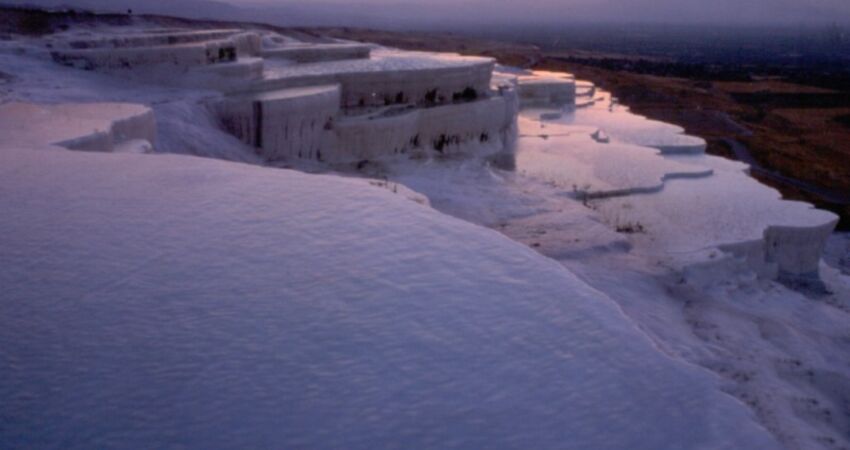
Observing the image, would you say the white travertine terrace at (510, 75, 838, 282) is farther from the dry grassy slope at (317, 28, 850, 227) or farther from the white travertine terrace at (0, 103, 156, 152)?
the dry grassy slope at (317, 28, 850, 227)

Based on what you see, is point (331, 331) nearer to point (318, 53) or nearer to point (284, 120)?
point (284, 120)

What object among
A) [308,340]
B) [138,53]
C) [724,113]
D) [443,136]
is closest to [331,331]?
[308,340]

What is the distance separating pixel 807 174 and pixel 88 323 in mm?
16770

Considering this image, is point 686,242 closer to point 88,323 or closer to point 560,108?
point 88,323

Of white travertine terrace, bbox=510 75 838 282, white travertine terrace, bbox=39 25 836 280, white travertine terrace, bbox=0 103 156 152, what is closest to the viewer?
white travertine terrace, bbox=0 103 156 152

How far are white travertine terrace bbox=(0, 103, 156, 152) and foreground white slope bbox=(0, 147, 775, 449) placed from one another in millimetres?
1195

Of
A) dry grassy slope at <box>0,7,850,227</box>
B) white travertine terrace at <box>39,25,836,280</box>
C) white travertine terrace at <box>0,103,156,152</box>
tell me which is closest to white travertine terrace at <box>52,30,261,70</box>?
white travertine terrace at <box>39,25,836,280</box>

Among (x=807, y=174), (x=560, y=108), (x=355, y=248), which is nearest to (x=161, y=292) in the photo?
(x=355, y=248)

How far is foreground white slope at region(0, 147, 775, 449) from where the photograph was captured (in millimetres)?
2164

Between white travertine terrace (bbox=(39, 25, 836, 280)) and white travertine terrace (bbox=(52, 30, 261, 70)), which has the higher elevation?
white travertine terrace (bbox=(52, 30, 261, 70))

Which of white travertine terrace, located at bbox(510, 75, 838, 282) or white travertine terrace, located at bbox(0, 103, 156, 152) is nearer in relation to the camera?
white travertine terrace, located at bbox(0, 103, 156, 152)

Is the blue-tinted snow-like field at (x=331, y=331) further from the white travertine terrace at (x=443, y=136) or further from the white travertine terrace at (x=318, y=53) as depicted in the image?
the white travertine terrace at (x=318, y=53)

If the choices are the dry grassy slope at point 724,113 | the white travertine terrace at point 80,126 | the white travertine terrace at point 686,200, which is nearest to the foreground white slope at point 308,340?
the white travertine terrace at point 80,126

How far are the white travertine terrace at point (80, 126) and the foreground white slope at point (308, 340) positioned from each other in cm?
120
